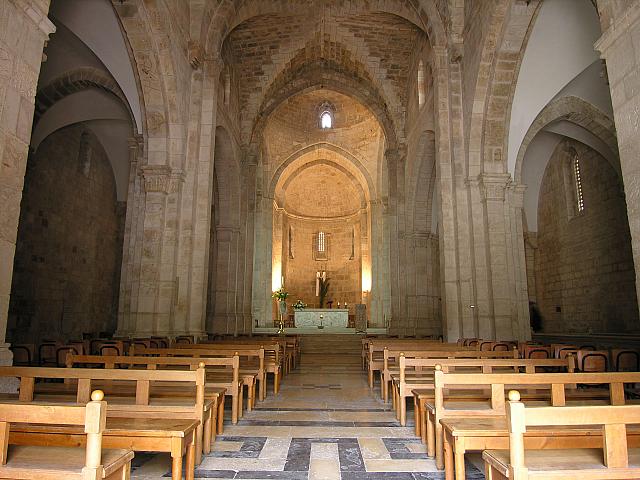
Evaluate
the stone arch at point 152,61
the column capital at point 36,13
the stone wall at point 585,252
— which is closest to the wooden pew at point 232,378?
the column capital at point 36,13

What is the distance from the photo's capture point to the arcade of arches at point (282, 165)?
989 centimetres

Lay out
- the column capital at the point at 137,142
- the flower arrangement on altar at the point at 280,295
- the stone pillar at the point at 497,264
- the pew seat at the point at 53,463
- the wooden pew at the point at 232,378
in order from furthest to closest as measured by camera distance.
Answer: the flower arrangement on altar at the point at 280,295, the column capital at the point at 137,142, the stone pillar at the point at 497,264, the wooden pew at the point at 232,378, the pew seat at the point at 53,463

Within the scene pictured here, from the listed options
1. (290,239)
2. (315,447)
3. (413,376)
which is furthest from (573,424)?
(290,239)

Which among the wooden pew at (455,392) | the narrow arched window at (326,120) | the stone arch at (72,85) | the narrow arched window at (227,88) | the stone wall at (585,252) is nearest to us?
the wooden pew at (455,392)

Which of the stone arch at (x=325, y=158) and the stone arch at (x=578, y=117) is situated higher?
the stone arch at (x=325, y=158)

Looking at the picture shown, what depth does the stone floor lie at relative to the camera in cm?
380

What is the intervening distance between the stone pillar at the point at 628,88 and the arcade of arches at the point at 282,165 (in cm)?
2

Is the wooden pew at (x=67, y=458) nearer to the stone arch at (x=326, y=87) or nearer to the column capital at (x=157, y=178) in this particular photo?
the column capital at (x=157, y=178)

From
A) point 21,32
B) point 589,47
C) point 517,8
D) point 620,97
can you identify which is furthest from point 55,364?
point 589,47

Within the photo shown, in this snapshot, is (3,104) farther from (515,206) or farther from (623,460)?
(515,206)

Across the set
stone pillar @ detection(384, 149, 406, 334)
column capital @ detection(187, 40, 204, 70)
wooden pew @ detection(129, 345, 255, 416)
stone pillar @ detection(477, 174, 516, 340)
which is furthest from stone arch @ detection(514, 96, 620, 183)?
wooden pew @ detection(129, 345, 255, 416)

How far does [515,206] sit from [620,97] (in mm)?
7966

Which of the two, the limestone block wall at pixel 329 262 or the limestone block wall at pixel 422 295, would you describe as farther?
the limestone block wall at pixel 329 262

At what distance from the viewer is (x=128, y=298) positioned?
41.6ft
